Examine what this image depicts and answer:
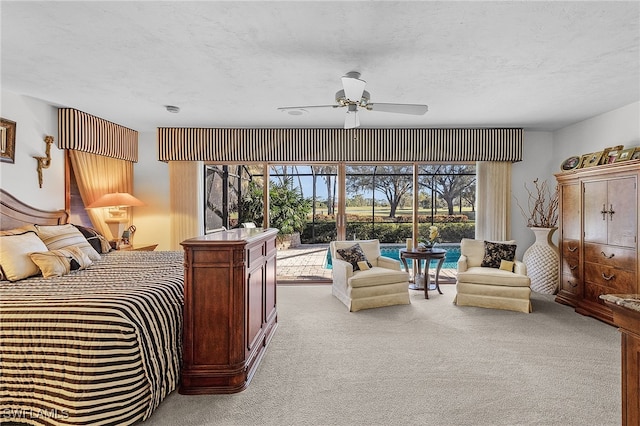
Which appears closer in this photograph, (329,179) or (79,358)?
(79,358)

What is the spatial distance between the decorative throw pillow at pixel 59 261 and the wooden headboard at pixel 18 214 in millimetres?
954

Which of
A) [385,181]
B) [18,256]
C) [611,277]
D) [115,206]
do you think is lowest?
[611,277]

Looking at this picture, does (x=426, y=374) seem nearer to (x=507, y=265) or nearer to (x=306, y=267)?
(x=507, y=265)

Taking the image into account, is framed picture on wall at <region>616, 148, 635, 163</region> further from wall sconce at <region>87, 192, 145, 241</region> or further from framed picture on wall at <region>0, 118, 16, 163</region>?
framed picture on wall at <region>0, 118, 16, 163</region>

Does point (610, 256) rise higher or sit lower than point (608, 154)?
lower

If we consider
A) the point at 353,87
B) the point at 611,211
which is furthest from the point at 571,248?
the point at 353,87

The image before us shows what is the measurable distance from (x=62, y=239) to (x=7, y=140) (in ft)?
4.22

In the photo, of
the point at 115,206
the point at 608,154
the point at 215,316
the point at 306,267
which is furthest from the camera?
the point at 306,267

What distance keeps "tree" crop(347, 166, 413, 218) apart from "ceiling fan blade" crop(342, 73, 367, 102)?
9.28ft

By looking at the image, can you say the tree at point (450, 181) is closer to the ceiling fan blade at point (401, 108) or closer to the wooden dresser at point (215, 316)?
the ceiling fan blade at point (401, 108)

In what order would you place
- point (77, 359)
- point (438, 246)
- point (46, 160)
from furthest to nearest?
point (438, 246)
point (46, 160)
point (77, 359)

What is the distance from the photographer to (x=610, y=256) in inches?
148

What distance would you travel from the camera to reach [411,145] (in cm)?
537

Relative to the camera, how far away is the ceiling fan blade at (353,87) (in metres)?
2.62
